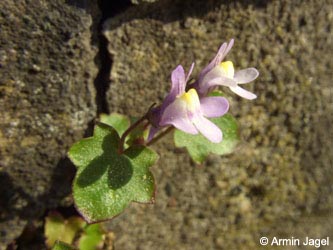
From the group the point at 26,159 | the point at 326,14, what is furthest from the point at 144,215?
the point at 326,14

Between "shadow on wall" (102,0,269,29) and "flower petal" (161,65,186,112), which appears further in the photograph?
"shadow on wall" (102,0,269,29)

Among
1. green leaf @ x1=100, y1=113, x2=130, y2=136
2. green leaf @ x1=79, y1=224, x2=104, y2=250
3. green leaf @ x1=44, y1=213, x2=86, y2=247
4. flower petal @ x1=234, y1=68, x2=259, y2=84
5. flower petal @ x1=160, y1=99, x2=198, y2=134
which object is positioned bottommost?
green leaf @ x1=79, y1=224, x2=104, y2=250

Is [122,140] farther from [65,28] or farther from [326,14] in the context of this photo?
[326,14]

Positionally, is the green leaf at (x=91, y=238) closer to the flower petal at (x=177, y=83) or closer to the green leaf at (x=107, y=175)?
the green leaf at (x=107, y=175)

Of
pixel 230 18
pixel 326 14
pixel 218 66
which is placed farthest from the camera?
pixel 326 14

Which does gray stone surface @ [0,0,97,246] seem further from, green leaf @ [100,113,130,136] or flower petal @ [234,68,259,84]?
flower petal @ [234,68,259,84]

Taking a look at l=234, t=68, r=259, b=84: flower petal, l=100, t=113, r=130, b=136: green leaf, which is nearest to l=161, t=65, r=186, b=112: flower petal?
l=234, t=68, r=259, b=84: flower petal

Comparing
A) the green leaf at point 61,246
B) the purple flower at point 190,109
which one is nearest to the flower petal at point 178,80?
the purple flower at point 190,109
